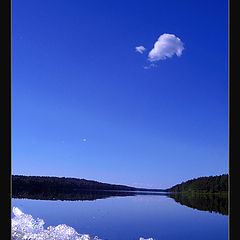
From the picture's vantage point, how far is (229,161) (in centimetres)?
148

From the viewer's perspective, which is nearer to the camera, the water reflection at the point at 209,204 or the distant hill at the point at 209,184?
the water reflection at the point at 209,204

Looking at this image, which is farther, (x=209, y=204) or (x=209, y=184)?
(x=209, y=184)

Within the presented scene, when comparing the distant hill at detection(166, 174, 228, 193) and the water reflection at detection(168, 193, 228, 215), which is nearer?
the water reflection at detection(168, 193, 228, 215)
